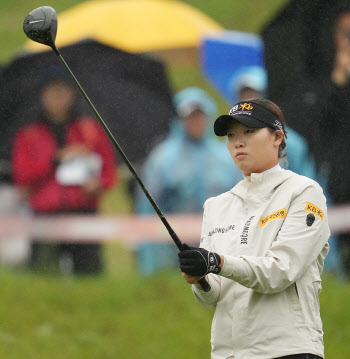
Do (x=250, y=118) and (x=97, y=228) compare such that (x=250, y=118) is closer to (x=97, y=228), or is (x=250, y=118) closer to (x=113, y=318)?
(x=113, y=318)

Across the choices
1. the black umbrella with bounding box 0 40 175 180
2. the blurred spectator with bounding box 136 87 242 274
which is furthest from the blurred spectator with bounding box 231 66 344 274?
the black umbrella with bounding box 0 40 175 180

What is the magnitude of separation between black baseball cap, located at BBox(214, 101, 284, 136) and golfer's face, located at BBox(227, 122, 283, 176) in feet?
0.09

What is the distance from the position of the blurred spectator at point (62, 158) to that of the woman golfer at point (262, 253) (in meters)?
4.17

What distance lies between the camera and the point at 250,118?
3555 mm

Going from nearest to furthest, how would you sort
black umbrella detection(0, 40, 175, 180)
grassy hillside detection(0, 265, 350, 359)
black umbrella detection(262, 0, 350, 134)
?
black umbrella detection(262, 0, 350, 134)
grassy hillside detection(0, 265, 350, 359)
black umbrella detection(0, 40, 175, 180)

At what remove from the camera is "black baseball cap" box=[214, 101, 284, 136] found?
355 centimetres

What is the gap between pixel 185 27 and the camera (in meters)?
9.02

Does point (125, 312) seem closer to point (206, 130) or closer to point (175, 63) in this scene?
point (206, 130)

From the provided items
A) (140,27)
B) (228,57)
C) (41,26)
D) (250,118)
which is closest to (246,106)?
(250,118)

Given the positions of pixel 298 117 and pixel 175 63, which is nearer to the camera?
pixel 298 117

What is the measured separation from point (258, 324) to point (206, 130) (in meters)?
4.36

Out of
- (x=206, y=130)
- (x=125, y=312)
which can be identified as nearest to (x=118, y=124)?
(x=206, y=130)

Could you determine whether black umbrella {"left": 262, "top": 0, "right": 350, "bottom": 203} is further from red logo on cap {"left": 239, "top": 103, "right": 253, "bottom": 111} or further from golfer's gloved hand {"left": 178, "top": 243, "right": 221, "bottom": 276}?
golfer's gloved hand {"left": 178, "top": 243, "right": 221, "bottom": 276}

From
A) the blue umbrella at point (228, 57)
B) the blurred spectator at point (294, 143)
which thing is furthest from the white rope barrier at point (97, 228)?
the blue umbrella at point (228, 57)
